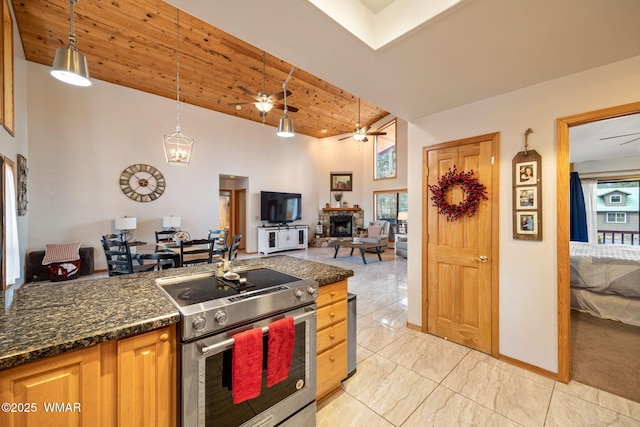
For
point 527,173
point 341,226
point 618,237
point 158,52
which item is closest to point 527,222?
point 527,173

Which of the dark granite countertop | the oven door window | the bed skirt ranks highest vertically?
the dark granite countertop

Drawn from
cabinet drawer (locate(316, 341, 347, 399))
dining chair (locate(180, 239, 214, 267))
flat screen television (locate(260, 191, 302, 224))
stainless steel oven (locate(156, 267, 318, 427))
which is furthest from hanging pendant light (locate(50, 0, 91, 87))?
flat screen television (locate(260, 191, 302, 224))

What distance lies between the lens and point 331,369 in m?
1.84

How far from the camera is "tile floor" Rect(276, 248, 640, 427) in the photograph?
168 cm

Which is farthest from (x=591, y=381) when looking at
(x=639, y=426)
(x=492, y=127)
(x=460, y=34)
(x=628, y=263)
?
(x=460, y=34)

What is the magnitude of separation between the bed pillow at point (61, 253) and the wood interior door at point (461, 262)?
20.0ft

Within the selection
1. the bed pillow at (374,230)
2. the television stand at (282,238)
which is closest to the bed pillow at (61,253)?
the television stand at (282,238)

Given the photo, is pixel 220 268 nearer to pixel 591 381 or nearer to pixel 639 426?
pixel 639 426

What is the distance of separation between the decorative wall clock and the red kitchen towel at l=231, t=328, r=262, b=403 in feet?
19.4

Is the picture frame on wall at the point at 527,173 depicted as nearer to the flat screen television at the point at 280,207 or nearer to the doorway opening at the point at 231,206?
the flat screen television at the point at 280,207

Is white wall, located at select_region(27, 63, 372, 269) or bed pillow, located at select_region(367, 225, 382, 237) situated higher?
white wall, located at select_region(27, 63, 372, 269)

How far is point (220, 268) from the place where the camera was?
68.3 inches

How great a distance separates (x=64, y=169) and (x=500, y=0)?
7013 mm

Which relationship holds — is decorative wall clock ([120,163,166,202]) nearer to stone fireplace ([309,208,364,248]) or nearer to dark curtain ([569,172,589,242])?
A: stone fireplace ([309,208,364,248])
